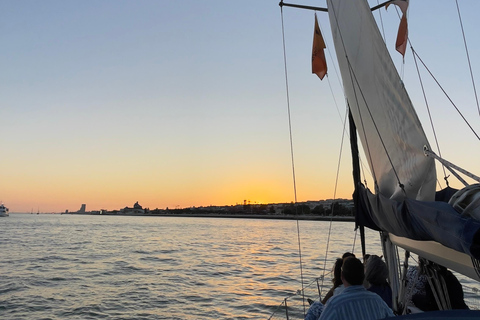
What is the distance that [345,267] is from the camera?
2652 millimetres

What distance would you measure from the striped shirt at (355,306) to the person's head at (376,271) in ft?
3.86

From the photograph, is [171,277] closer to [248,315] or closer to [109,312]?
[109,312]

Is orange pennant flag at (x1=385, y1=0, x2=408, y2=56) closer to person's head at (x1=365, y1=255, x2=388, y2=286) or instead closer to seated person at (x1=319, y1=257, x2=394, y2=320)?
person's head at (x1=365, y1=255, x2=388, y2=286)

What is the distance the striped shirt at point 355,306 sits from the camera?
2.49 meters

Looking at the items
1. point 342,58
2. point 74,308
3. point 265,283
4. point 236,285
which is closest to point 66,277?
point 74,308

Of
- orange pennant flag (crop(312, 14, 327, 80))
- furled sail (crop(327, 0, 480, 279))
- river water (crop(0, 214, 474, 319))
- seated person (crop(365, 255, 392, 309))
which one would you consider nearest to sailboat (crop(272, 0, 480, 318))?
furled sail (crop(327, 0, 480, 279))

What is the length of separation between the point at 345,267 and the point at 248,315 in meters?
10.1

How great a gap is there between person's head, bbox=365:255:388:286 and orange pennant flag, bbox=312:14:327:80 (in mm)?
4943

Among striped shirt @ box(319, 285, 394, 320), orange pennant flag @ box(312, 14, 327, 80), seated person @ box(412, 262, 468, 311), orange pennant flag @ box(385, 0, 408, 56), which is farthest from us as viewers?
orange pennant flag @ box(312, 14, 327, 80)

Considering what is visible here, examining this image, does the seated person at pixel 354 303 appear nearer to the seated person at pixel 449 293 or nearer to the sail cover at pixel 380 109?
the sail cover at pixel 380 109

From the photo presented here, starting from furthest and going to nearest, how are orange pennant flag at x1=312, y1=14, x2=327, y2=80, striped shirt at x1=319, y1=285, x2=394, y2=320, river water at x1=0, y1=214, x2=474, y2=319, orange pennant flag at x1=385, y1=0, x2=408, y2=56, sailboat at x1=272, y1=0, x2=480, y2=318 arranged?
1. river water at x1=0, y1=214, x2=474, y2=319
2. orange pennant flag at x1=312, y1=14, x2=327, y2=80
3. orange pennant flag at x1=385, y1=0, x2=408, y2=56
4. striped shirt at x1=319, y1=285, x2=394, y2=320
5. sailboat at x1=272, y1=0, x2=480, y2=318

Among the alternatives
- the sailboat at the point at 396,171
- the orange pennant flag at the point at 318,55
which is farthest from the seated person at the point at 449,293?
the orange pennant flag at the point at 318,55

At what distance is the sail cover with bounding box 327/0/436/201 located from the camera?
354 centimetres

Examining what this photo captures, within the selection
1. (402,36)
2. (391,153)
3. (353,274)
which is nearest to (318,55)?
(402,36)
